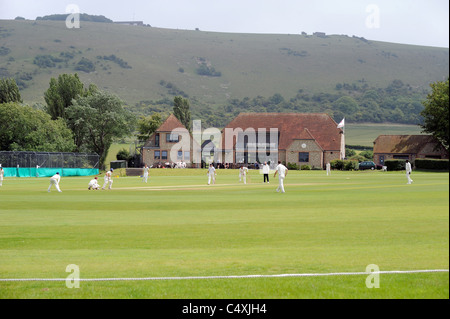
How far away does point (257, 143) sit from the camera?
129m

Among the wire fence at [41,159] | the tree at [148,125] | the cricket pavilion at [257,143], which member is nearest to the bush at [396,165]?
the cricket pavilion at [257,143]

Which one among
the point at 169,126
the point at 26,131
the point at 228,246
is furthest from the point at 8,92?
the point at 228,246

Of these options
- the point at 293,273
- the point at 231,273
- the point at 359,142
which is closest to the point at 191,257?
the point at 231,273

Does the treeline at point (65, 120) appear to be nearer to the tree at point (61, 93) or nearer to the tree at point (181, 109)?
the tree at point (61, 93)

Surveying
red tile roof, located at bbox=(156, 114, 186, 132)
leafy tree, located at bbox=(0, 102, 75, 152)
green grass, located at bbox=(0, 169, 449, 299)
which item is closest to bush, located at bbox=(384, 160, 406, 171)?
green grass, located at bbox=(0, 169, 449, 299)

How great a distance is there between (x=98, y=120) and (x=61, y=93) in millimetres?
9361

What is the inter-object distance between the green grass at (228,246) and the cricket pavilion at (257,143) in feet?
290

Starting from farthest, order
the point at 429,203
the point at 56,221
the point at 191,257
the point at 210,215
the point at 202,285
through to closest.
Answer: the point at 429,203 → the point at 210,215 → the point at 56,221 → the point at 191,257 → the point at 202,285

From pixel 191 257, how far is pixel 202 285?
4.67 meters

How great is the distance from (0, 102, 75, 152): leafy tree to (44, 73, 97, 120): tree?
12.6 m

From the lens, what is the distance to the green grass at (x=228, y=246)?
10836 millimetres

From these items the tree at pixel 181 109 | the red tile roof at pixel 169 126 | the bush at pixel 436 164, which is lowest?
the bush at pixel 436 164
